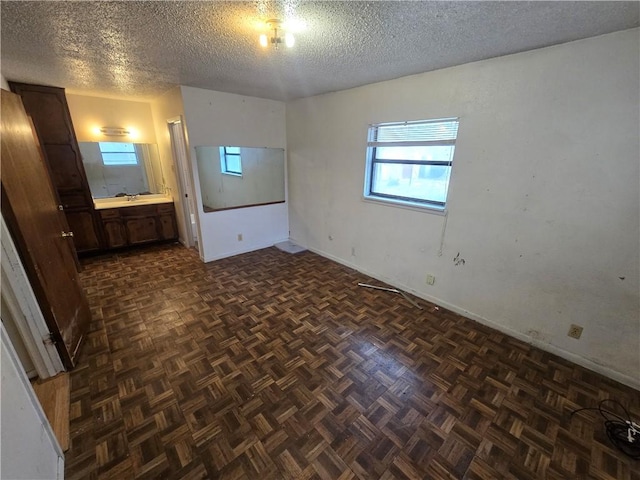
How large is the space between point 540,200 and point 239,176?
369 cm

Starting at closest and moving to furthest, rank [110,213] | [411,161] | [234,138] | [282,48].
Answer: [282,48]
[411,161]
[234,138]
[110,213]

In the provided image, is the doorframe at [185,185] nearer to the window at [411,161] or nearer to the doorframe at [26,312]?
the doorframe at [26,312]

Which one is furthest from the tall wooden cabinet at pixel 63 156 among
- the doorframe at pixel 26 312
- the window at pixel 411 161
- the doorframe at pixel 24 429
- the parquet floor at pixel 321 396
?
the window at pixel 411 161

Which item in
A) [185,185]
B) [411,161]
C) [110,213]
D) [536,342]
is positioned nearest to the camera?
[536,342]

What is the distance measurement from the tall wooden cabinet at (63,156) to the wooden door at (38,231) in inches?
62.2

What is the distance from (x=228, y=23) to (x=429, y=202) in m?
2.28

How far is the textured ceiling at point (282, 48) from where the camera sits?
1.40 meters

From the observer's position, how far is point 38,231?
1.83 meters

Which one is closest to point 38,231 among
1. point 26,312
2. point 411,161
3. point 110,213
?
point 26,312

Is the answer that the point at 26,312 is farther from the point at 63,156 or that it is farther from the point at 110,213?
the point at 63,156

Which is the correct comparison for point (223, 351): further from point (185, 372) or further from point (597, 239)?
point (597, 239)

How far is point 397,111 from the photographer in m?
2.75

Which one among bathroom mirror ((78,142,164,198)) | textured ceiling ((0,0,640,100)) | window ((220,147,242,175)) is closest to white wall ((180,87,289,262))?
window ((220,147,242,175))

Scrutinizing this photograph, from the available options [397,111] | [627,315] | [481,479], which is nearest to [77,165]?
[397,111]
